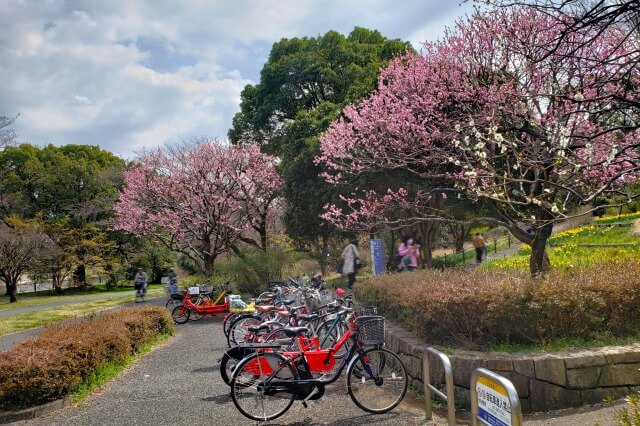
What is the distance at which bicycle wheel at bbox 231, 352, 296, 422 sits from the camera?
5250 mm

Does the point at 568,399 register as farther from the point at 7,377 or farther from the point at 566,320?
the point at 7,377

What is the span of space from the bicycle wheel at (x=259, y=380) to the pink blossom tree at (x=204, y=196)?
15.5 metres

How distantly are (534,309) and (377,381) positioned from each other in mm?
2009

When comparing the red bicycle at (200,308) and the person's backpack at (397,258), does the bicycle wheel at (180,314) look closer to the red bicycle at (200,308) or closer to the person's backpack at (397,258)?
the red bicycle at (200,308)

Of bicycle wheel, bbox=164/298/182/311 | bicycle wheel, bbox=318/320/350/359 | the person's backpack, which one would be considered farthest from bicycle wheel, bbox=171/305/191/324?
bicycle wheel, bbox=318/320/350/359

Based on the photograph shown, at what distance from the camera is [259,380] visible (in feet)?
17.3

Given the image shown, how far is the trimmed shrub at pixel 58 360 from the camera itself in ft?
19.8

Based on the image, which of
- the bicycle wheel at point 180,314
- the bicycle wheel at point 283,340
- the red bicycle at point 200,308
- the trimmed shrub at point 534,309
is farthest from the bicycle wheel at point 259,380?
the bicycle wheel at point 180,314

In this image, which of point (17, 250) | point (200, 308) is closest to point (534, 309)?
point (200, 308)

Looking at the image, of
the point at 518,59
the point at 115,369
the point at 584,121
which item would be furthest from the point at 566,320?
the point at 115,369

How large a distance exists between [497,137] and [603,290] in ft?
7.39

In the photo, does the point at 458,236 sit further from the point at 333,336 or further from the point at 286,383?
the point at 286,383

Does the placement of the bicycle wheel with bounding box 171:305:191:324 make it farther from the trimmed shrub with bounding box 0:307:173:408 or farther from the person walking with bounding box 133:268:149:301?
the person walking with bounding box 133:268:149:301

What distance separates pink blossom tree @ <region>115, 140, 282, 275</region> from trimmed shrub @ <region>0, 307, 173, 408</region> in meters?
12.1
